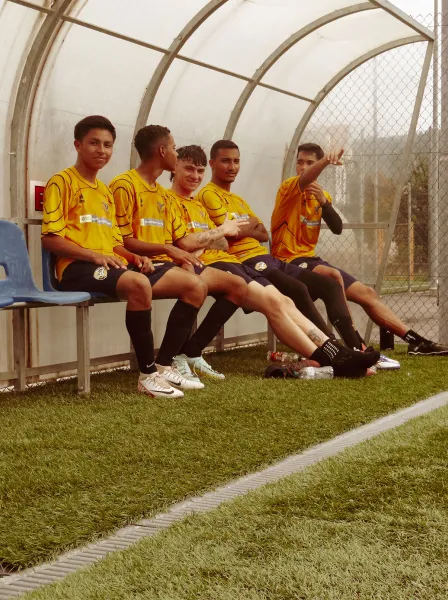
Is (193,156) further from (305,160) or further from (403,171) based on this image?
(403,171)

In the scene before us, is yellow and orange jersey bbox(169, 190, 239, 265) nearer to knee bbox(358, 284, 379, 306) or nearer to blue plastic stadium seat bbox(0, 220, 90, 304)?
knee bbox(358, 284, 379, 306)

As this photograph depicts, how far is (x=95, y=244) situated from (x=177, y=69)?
222 centimetres

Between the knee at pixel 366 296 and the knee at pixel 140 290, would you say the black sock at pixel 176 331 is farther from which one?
the knee at pixel 366 296

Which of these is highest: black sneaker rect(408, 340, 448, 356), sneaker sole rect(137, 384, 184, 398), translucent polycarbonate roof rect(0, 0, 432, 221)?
translucent polycarbonate roof rect(0, 0, 432, 221)

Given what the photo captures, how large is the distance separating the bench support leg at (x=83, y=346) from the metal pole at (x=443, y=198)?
3.49 metres

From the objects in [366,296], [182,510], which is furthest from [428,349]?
[182,510]

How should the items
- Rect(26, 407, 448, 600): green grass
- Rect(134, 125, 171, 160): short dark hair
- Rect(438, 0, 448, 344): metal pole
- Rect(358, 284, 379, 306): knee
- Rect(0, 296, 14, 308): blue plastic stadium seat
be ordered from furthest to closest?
Rect(438, 0, 448, 344): metal pole < Rect(358, 284, 379, 306): knee < Rect(134, 125, 171, 160): short dark hair < Rect(0, 296, 14, 308): blue plastic stadium seat < Rect(26, 407, 448, 600): green grass

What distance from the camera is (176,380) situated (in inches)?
216

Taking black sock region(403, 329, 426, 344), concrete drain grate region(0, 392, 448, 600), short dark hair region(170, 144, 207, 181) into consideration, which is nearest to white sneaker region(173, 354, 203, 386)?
short dark hair region(170, 144, 207, 181)

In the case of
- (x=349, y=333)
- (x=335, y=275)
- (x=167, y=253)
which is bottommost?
(x=349, y=333)

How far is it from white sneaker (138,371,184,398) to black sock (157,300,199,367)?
0.23 metres

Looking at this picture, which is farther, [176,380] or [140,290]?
[176,380]

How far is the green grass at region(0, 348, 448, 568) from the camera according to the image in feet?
9.37

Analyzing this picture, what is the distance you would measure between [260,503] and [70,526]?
2.08 ft
